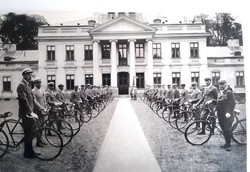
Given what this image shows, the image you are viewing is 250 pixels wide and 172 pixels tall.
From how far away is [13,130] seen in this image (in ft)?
8.43

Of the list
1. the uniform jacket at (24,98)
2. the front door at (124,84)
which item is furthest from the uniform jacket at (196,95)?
the uniform jacket at (24,98)

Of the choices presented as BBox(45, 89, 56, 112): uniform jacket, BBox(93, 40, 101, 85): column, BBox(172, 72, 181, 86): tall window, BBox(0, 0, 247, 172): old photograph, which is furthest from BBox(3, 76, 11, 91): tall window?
BBox(172, 72, 181, 86): tall window

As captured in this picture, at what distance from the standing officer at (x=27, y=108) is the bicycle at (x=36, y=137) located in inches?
1.8

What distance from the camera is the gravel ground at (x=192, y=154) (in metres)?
2.44

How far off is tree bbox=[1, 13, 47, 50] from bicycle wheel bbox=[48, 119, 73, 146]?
78cm

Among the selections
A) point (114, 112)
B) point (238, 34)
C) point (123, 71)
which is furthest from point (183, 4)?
point (114, 112)

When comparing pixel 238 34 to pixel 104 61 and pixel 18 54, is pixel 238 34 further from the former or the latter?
pixel 18 54

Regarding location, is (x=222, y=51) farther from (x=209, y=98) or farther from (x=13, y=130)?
(x=13, y=130)

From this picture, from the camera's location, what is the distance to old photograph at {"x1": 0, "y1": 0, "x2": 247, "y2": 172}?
2480 millimetres

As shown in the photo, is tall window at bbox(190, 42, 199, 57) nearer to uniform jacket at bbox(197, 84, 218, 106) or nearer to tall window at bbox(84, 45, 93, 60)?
uniform jacket at bbox(197, 84, 218, 106)

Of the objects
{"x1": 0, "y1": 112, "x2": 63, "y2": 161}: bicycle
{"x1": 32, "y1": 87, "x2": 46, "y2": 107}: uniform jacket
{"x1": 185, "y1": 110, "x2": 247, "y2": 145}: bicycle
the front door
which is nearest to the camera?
{"x1": 0, "y1": 112, "x2": 63, "y2": 161}: bicycle

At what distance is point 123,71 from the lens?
3.26m

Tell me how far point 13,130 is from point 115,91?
3.71 feet

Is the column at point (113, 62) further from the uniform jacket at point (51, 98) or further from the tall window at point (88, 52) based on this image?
the uniform jacket at point (51, 98)
